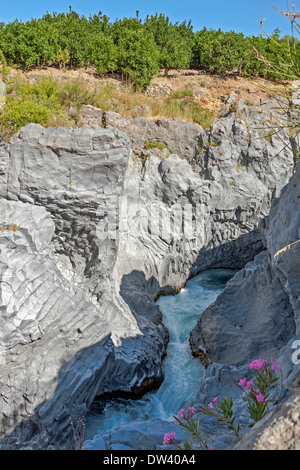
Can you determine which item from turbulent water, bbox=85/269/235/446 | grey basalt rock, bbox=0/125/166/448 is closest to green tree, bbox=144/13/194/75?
grey basalt rock, bbox=0/125/166/448

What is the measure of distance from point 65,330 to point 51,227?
2927mm

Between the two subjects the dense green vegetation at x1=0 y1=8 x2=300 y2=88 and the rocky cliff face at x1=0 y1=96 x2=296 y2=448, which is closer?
the rocky cliff face at x1=0 y1=96 x2=296 y2=448

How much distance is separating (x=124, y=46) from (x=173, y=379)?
647 inches

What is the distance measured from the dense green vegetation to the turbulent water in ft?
31.4

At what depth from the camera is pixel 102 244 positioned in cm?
1098

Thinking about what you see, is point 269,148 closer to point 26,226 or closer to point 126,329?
point 126,329

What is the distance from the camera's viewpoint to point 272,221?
873 cm

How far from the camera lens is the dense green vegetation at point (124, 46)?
1648 cm

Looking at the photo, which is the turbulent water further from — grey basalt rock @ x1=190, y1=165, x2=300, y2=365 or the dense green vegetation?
the dense green vegetation

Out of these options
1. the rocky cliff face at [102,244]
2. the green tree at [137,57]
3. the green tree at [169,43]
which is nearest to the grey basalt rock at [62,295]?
the rocky cliff face at [102,244]

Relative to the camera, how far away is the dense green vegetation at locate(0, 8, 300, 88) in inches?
649

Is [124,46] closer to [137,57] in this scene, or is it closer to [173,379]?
[137,57]

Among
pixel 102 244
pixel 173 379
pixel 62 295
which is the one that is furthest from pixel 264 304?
pixel 62 295
